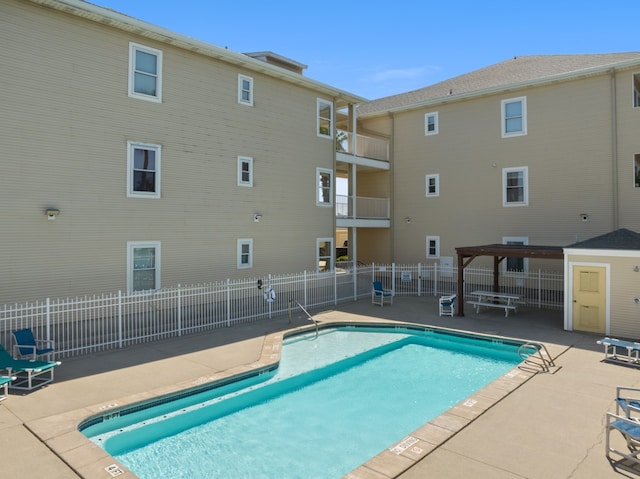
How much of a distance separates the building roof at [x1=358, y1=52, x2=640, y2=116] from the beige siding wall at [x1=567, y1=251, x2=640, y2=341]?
339 inches

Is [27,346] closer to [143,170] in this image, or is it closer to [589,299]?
[143,170]

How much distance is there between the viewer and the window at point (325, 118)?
19.3m

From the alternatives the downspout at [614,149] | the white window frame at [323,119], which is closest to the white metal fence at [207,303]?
the downspout at [614,149]

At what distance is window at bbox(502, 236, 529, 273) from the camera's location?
1834 centimetres

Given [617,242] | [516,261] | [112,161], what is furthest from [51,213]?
[516,261]

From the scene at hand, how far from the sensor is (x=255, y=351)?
10.6 meters

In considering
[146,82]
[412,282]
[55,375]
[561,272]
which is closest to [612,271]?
[561,272]

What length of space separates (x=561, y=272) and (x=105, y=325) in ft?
55.8

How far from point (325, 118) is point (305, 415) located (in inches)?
581

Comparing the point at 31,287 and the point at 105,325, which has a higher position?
the point at 31,287

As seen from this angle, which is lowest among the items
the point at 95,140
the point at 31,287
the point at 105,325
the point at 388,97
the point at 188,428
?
the point at 188,428

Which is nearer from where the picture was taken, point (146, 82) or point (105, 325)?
point (105, 325)

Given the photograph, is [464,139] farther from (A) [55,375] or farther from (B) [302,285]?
(A) [55,375]

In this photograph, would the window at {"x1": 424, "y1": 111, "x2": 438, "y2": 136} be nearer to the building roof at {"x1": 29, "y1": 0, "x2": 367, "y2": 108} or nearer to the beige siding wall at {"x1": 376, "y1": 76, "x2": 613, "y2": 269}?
the beige siding wall at {"x1": 376, "y1": 76, "x2": 613, "y2": 269}
